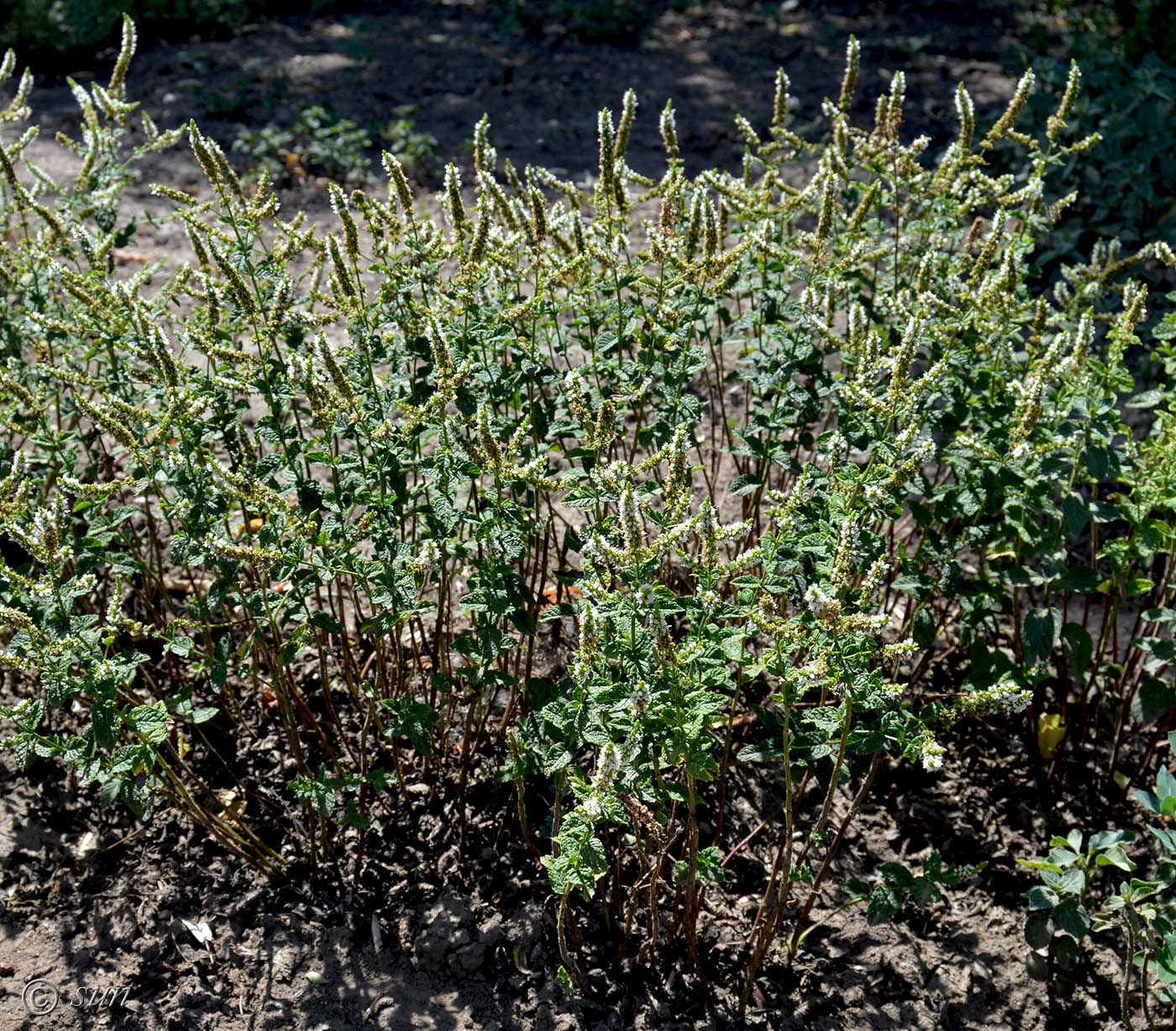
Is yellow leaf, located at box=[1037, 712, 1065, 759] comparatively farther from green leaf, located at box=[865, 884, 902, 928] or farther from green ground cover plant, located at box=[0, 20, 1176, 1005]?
green leaf, located at box=[865, 884, 902, 928]

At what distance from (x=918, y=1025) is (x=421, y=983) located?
1324mm

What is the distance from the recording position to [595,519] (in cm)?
298

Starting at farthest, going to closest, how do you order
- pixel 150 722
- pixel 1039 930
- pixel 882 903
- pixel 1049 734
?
pixel 1049 734, pixel 1039 930, pixel 882 903, pixel 150 722

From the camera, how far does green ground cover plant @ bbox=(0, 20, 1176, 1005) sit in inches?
97.4

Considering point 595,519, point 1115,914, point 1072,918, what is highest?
point 595,519

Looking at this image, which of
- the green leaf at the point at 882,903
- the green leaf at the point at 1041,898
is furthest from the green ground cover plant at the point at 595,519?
the green leaf at the point at 1041,898

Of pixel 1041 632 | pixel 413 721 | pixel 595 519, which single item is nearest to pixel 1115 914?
pixel 1041 632

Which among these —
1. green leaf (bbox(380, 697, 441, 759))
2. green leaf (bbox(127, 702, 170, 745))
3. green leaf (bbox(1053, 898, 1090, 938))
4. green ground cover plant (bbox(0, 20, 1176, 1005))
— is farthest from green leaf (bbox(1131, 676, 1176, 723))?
green leaf (bbox(127, 702, 170, 745))

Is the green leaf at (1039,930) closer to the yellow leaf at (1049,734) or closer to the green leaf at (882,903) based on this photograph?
the green leaf at (882,903)

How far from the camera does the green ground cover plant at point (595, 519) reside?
2.47 metres

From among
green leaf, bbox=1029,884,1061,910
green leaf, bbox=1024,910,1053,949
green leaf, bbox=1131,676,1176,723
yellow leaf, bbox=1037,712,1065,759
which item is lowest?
green leaf, bbox=1024,910,1053,949

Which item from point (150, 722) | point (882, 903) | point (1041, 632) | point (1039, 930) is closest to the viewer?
point (150, 722)

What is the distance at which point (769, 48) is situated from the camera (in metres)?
8.63

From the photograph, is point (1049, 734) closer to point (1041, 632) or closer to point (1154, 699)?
point (1154, 699)
